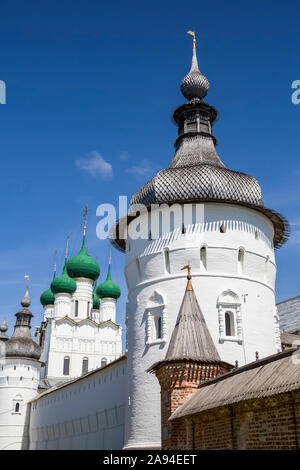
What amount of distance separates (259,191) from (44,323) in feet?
95.1

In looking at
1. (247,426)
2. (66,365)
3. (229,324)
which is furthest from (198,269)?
(66,365)

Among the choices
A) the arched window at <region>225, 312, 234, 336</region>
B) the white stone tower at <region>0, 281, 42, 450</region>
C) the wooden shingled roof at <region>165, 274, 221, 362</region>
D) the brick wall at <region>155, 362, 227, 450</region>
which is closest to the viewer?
the brick wall at <region>155, 362, 227, 450</region>

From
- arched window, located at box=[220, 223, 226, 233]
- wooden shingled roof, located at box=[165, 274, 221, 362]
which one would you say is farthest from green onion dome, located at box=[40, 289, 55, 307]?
wooden shingled roof, located at box=[165, 274, 221, 362]

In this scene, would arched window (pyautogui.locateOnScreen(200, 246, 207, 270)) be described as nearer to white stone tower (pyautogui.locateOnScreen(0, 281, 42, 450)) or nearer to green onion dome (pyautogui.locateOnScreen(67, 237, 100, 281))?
white stone tower (pyautogui.locateOnScreen(0, 281, 42, 450))

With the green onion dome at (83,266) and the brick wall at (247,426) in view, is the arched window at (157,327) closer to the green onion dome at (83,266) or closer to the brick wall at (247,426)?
the brick wall at (247,426)

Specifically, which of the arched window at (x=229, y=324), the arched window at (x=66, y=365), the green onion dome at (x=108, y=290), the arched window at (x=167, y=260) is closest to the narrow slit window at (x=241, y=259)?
the arched window at (x=229, y=324)

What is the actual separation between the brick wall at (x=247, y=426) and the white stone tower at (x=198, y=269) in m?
5.12

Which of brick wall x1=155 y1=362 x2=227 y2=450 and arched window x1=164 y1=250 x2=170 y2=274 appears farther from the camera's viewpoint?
arched window x1=164 y1=250 x2=170 y2=274

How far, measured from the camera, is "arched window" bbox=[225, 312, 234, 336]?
1416 centimetres

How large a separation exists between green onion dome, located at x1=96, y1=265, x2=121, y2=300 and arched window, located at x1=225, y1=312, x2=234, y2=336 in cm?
2668

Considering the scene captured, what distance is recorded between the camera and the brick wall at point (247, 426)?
20.7 feet

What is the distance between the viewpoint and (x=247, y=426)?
709 cm
